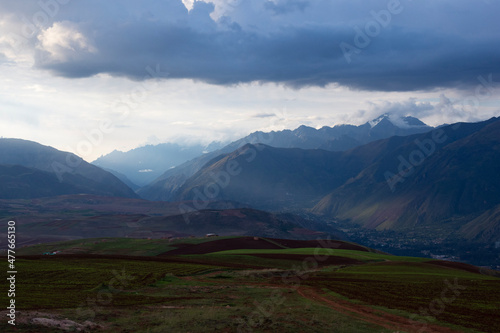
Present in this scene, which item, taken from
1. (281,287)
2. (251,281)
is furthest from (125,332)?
(251,281)

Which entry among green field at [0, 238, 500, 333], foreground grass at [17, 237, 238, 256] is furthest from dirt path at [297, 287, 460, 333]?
foreground grass at [17, 237, 238, 256]

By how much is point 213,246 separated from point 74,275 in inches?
2845

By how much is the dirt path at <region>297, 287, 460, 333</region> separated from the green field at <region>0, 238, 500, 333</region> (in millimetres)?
95

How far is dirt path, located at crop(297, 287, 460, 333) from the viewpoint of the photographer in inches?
1362

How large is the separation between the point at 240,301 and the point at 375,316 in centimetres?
1457

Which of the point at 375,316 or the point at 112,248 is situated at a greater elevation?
the point at 375,316

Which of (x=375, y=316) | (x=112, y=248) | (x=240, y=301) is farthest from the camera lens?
(x=112, y=248)

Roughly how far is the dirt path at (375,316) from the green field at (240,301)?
0.31 ft

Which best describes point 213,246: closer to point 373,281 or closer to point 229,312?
point 373,281

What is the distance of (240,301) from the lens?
141 feet

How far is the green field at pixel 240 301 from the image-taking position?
32.6 m

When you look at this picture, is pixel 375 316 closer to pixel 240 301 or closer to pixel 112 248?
pixel 240 301

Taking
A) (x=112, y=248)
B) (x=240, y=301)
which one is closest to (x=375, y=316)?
(x=240, y=301)

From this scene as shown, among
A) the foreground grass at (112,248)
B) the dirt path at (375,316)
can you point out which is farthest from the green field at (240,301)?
the foreground grass at (112,248)
